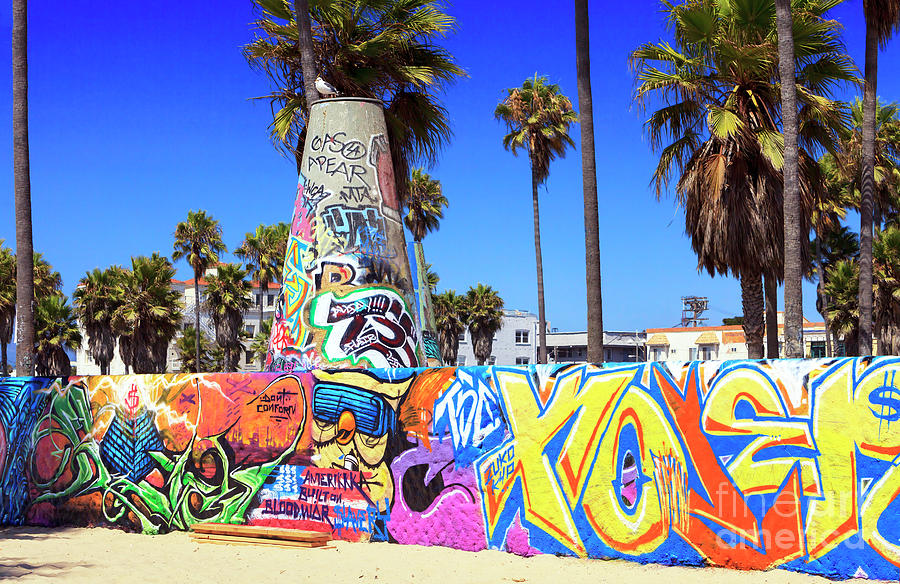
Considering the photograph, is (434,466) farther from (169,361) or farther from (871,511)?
(169,361)

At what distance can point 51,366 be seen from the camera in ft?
129

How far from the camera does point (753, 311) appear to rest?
15055mm

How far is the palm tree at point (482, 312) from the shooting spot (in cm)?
5038

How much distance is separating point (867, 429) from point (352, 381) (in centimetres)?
504

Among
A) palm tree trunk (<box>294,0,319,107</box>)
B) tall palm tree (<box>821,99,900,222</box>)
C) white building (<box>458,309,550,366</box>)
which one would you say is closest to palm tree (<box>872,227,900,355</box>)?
tall palm tree (<box>821,99,900,222</box>)

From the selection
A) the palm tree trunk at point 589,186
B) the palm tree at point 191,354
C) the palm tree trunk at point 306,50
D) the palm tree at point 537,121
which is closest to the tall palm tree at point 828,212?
the palm tree at point 537,121

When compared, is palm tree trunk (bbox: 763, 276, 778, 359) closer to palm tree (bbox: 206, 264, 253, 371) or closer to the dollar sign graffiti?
the dollar sign graffiti

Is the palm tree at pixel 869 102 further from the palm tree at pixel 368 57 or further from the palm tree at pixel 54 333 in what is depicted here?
the palm tree at pixel 54 333

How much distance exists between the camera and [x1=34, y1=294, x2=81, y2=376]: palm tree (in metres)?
38.6

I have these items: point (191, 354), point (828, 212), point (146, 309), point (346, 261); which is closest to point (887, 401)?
point (346, 261)

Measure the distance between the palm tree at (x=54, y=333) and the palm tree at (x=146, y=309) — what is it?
11.9 ft

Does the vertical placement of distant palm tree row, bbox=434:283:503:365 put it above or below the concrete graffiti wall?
above

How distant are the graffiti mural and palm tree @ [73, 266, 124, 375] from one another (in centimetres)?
2895

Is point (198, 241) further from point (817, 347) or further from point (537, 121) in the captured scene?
point (817, 347)
